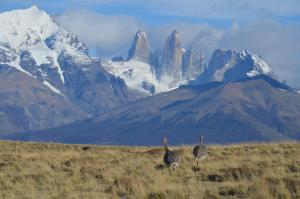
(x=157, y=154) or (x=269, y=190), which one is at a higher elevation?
(x=269, y=190)

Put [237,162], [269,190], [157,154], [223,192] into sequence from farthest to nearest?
1. [157,154]
2. [237,162]
3. [223,192]
4. [269,190]

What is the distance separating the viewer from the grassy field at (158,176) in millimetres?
21047

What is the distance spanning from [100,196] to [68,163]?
11.0 meters

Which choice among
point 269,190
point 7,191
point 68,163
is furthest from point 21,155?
point 269,190

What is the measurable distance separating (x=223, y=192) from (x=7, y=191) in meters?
7.70

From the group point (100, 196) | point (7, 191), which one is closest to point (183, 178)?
point (100, 196)

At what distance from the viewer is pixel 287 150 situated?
32.4 metres

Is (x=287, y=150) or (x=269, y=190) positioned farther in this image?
(x=287, y=150)

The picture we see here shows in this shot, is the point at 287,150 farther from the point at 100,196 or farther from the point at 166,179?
the point at 100,196

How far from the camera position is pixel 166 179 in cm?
2448

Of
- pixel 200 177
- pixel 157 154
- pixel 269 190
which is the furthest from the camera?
pixel 157 154

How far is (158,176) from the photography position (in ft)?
81.5

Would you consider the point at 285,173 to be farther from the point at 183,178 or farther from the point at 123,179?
the point at 123,179

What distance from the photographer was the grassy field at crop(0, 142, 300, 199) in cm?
2105
